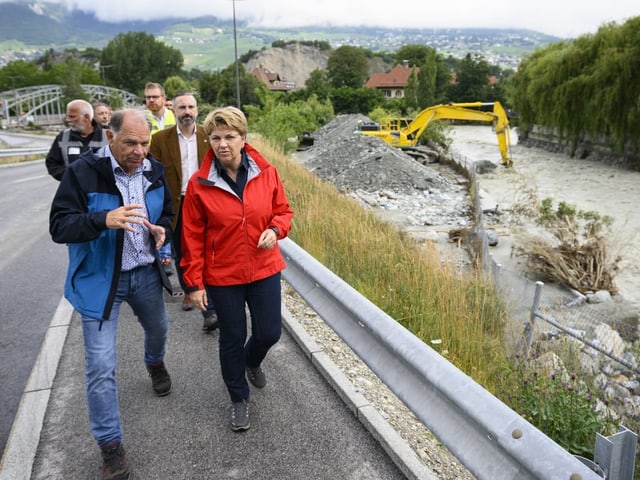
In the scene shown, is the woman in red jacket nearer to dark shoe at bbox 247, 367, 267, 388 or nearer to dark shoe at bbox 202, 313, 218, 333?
dark shoe at bbox 247, 367, 267, 388

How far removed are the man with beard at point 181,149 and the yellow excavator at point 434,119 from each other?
79.0 ft

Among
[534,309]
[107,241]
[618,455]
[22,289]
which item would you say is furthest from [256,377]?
[22,289]

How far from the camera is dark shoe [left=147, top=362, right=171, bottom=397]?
3869mm

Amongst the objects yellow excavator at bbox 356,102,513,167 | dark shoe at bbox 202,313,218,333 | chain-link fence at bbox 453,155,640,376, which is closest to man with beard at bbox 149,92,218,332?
dark shoe at bbox 202,313,218,333

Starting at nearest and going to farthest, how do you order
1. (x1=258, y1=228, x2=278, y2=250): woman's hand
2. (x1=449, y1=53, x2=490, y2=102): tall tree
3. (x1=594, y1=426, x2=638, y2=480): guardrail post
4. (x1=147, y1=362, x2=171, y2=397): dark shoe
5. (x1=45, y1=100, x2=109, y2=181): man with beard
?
(x1=594, y1=426, x2=638, y2=480): guardrail post < (x1=258, y1=228, x2=278, y2=250): woman's hand < (x1=147, y1=362, x2=171, y2=397): dark shoe < (x1=45, y1=100, x2=109, y2=181): man with beard < (x1=449, y1=53, x2=490, y2=102): tall tree

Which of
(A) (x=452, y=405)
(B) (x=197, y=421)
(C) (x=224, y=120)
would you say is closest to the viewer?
(A) (x=452, y=405)

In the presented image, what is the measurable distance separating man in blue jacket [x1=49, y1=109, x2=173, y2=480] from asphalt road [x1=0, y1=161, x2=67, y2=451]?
32.6 inches

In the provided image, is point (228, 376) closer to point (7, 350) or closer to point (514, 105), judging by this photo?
point (7, 350)

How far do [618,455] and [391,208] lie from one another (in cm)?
1752

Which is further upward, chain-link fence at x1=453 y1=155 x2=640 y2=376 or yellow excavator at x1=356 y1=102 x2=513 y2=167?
chain-link fence at x1=453 y1=155 x2=640 y2=376

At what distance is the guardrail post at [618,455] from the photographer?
1.86 m

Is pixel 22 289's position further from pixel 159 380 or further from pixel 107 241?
pixel 107 241

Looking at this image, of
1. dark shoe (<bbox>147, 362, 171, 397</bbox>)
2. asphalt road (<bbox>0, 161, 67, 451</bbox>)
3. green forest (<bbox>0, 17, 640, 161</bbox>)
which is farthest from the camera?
green forest (<bbox>0, 17, 640, 161</bbox>)

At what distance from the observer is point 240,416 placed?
3451 millimetres
